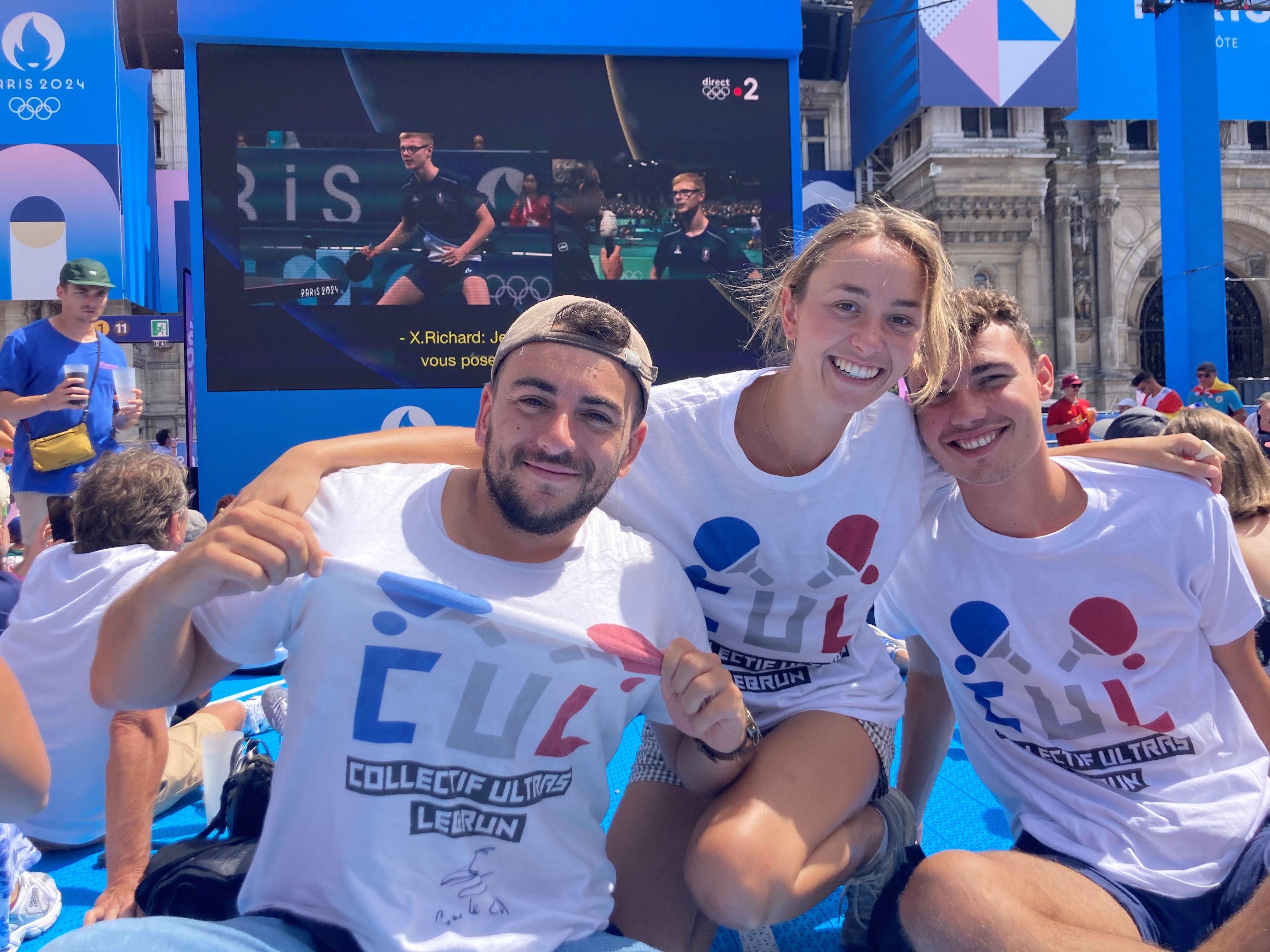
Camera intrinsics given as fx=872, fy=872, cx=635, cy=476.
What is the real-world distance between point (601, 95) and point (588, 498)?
6773 mm

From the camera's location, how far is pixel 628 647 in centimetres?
149

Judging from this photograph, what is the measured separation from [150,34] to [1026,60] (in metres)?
12.6

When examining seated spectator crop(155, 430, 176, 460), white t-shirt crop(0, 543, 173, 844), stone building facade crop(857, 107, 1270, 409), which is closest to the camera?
white t-shirt crop(0, 543, 173, 844)

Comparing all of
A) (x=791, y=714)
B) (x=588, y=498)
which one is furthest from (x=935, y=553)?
(x=588, y=498)

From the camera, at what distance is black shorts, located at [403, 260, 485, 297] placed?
7.27 m

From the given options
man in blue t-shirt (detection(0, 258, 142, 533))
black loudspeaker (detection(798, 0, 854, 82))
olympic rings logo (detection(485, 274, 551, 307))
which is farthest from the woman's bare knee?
black loudspeaker (detection(798, 0, 854, 82))

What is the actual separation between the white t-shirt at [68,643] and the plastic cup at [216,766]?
1.01 feet

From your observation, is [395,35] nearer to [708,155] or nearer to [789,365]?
[708,155]

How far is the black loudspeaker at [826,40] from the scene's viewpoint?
35.0 ft

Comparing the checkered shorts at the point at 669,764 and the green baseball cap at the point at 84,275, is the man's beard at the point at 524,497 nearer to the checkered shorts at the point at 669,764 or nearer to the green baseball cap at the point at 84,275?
the checkered shorts at the point at 669,764

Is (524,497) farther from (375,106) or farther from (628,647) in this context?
(375,106)

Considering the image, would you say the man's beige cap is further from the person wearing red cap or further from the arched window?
the arched window

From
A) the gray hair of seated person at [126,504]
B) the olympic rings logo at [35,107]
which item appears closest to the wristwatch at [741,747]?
the gray hair of seated person at [126,504]

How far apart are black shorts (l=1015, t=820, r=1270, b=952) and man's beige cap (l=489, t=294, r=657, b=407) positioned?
1293mm
